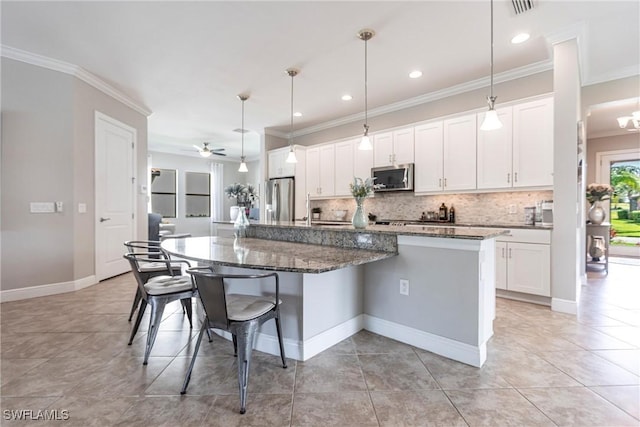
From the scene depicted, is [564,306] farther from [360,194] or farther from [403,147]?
[403,147]

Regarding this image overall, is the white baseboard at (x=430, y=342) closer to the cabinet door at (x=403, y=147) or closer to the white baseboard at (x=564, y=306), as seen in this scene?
the white baseboard at (x=564, y=306)

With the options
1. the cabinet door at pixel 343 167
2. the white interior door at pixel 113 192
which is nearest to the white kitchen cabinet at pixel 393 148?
the cabinet door at pixel 343 167

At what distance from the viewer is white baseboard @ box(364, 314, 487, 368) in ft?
6.54

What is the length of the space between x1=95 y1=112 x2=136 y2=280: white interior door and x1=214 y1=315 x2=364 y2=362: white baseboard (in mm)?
3000

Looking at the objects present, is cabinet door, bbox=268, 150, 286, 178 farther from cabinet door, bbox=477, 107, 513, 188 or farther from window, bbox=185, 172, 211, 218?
window, bbox=185, 172, 211, 218

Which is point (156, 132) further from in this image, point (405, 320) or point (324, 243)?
point (405, 320)

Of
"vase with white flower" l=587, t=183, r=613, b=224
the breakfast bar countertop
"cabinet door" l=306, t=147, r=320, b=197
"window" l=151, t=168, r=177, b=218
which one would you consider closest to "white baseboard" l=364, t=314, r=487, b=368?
the breakfast bar countertop

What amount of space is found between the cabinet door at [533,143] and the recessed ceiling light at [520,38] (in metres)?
0.72

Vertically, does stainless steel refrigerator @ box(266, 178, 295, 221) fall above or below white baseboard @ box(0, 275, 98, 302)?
above

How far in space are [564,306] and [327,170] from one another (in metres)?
4.00

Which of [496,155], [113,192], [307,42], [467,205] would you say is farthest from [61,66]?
[467,205]

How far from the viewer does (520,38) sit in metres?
2.99

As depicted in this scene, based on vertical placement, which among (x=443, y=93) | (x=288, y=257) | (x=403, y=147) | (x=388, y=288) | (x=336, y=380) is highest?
(x=443, y=93)

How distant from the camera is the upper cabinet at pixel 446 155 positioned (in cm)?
389
